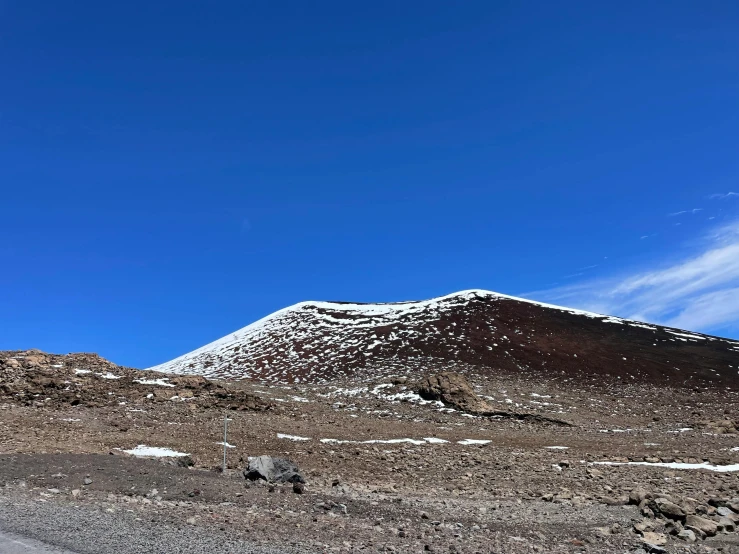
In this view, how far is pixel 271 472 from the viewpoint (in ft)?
43.7

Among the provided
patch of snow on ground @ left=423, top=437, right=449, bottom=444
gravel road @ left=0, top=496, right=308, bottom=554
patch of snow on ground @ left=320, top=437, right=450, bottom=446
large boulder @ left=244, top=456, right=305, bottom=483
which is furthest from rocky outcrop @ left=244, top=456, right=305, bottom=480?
patch of snow on ground @ left=423, top=437, right=449, bottom=444

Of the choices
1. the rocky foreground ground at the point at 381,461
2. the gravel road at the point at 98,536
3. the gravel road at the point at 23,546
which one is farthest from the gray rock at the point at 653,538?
the gravel road at the point at 23,546

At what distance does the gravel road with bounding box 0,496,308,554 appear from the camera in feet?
21.7

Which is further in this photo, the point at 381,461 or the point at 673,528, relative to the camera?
the point at 381,461

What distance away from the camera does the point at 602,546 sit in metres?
9.02

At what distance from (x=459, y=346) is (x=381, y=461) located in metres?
33.1

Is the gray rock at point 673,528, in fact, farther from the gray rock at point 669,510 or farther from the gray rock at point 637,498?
the gray rock at point 637,498

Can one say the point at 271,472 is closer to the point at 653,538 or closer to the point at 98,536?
the point at 98,536

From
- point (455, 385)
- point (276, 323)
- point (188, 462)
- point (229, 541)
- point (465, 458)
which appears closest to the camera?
point (229, 541)

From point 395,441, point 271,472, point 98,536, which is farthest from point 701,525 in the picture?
point 395,441

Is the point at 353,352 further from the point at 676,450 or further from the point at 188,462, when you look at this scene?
the point at 188,462

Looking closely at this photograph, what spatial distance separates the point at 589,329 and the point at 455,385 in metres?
34.3

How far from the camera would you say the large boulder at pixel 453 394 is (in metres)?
31.8

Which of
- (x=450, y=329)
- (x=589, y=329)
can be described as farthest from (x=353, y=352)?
(x=589, y=329)
